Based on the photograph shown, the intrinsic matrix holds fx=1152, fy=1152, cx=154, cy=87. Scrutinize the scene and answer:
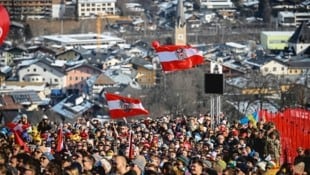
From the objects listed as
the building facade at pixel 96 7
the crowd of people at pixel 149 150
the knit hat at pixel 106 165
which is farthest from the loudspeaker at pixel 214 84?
the building facade at pixel 96 7

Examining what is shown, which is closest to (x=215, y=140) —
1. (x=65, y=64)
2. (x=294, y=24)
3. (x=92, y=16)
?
(x=65, y=64)

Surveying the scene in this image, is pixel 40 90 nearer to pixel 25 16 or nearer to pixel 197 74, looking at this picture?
pixel 197 74

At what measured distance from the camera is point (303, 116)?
31.2 ft

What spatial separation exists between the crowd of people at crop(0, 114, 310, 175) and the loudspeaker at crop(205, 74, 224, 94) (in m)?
0.30

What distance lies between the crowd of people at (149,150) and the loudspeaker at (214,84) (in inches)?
12.0

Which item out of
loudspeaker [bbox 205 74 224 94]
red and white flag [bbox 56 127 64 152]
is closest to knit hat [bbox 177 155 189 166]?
red and white flag [bbox 56 127 64 152]

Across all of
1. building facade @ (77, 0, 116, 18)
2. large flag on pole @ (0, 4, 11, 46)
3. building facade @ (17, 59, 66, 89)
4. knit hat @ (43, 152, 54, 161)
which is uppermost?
large flag on pole @ (0, 4, 11, 46)

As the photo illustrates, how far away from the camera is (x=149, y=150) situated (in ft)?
26.5

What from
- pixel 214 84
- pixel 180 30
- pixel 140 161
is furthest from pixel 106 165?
pixel 180 30

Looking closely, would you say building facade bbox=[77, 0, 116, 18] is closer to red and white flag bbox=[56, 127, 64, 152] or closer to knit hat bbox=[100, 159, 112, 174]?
red and white flag bbox=[56, 127, 64, 152]

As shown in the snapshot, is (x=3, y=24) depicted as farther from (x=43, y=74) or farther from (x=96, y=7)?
(x=96, y=7)

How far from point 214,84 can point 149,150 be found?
2.46m

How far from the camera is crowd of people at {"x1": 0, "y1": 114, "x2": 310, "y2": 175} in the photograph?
643 cm

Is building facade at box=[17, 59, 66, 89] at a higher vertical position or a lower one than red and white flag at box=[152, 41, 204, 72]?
lower
